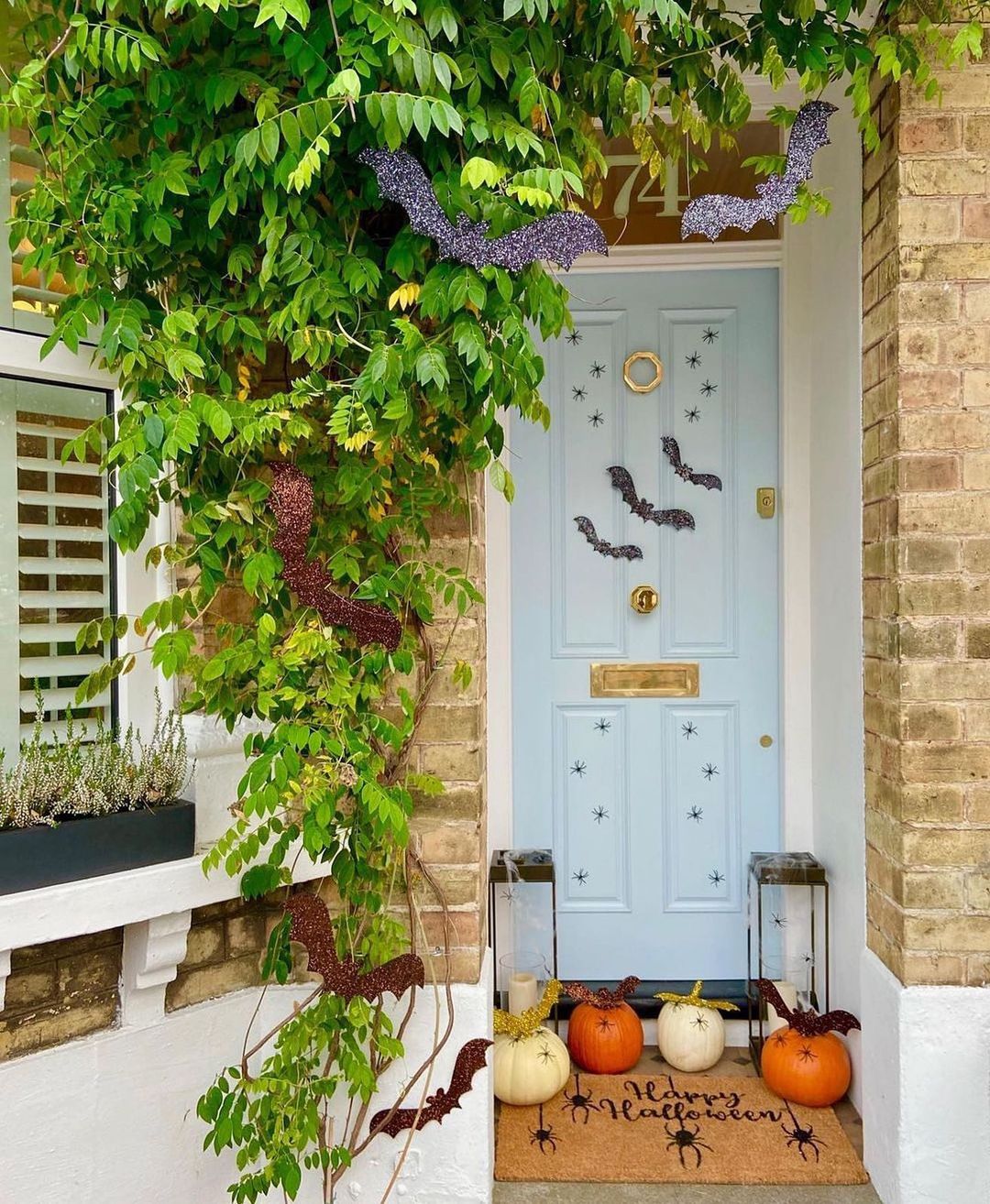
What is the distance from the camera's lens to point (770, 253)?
2555 millimetres

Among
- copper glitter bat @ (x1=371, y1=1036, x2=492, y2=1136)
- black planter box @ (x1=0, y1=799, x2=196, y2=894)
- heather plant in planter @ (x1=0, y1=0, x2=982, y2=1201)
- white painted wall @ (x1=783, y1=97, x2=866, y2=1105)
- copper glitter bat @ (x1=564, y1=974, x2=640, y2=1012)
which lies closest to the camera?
heather plant in planter @ (x1=0, y1=0, x2=982, y2=1201)

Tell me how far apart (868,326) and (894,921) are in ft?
4.27

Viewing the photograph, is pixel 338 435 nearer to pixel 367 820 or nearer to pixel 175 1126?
pixel 367 820

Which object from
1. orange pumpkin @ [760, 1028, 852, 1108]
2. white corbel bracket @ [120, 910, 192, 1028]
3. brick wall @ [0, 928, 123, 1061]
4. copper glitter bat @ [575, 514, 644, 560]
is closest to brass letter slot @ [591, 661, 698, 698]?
copper glitter bat @ [575, 514, 644, 560]

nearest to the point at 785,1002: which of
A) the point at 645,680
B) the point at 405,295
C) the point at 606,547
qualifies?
the point at 645,680

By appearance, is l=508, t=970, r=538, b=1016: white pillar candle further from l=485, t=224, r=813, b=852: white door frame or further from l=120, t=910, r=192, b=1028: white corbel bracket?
l=120, t=910, r=192, b=1028: white corbel bracket

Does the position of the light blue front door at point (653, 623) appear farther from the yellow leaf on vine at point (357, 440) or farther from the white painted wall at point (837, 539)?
the yellow leaf on vine at point (357, 440)

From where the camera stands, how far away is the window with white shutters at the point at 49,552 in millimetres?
1583

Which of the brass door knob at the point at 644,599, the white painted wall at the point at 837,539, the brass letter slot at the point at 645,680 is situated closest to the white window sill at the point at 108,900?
the brass letter slot at the point at 645,680

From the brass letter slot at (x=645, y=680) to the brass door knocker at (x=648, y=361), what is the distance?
0.79 m

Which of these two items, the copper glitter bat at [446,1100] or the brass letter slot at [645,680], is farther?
the brass letter slot at [645,680]

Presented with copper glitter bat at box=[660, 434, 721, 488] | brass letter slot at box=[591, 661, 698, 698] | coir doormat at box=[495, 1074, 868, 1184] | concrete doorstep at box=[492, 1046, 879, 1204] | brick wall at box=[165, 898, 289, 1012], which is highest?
copper glitter bat at box=[660, 434, 721, 488]

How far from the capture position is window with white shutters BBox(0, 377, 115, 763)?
158 centimetres

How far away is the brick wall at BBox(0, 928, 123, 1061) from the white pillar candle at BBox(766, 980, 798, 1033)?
1.67 metres
